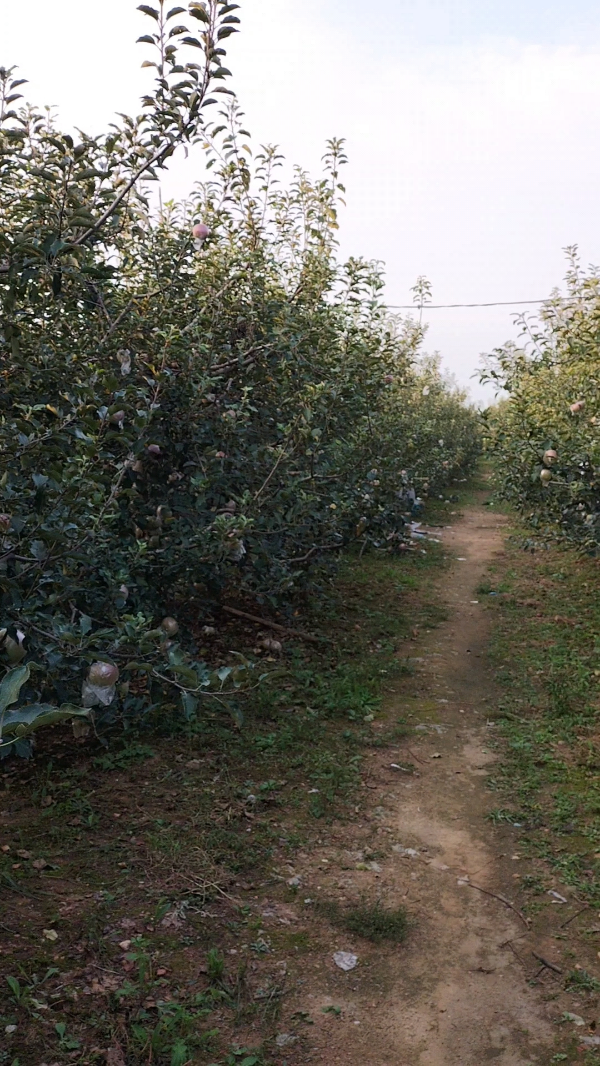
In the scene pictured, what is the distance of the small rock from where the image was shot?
2.69m

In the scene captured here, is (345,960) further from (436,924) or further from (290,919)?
(436,924)

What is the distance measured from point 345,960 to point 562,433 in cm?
441

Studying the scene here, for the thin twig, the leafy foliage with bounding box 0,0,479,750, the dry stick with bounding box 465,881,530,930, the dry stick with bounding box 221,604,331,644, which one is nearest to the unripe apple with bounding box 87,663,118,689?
the leafy foliage with bounding box 0,0,479,750

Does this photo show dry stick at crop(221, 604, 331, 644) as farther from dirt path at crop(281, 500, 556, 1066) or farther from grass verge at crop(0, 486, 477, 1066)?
dirt path at crop(281, 500, 556, 1066)

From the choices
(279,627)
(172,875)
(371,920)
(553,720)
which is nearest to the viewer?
(371,920)

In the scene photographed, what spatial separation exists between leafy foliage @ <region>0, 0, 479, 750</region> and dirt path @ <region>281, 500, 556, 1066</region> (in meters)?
0.94

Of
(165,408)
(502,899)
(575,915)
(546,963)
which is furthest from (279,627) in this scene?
(546,963)

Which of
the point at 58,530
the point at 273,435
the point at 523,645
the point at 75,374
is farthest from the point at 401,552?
the point at 58,530

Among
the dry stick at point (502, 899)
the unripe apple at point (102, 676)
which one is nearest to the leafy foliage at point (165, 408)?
the unripe apple at point (102, 676)

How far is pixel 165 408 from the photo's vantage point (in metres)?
4.63

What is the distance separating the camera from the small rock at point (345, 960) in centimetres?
269

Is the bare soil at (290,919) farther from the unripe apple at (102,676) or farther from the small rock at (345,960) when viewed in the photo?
the unripe apple at (102,676)

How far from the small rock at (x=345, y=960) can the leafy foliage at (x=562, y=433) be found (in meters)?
3.77

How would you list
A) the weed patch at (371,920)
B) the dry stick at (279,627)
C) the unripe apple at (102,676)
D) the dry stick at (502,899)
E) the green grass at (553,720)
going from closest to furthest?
the unripe apple at (102,676) → the weed patch at (371,920) → the dry stick at (502,899) → the green grass at (553,720) → the dry stick at (279,627)
